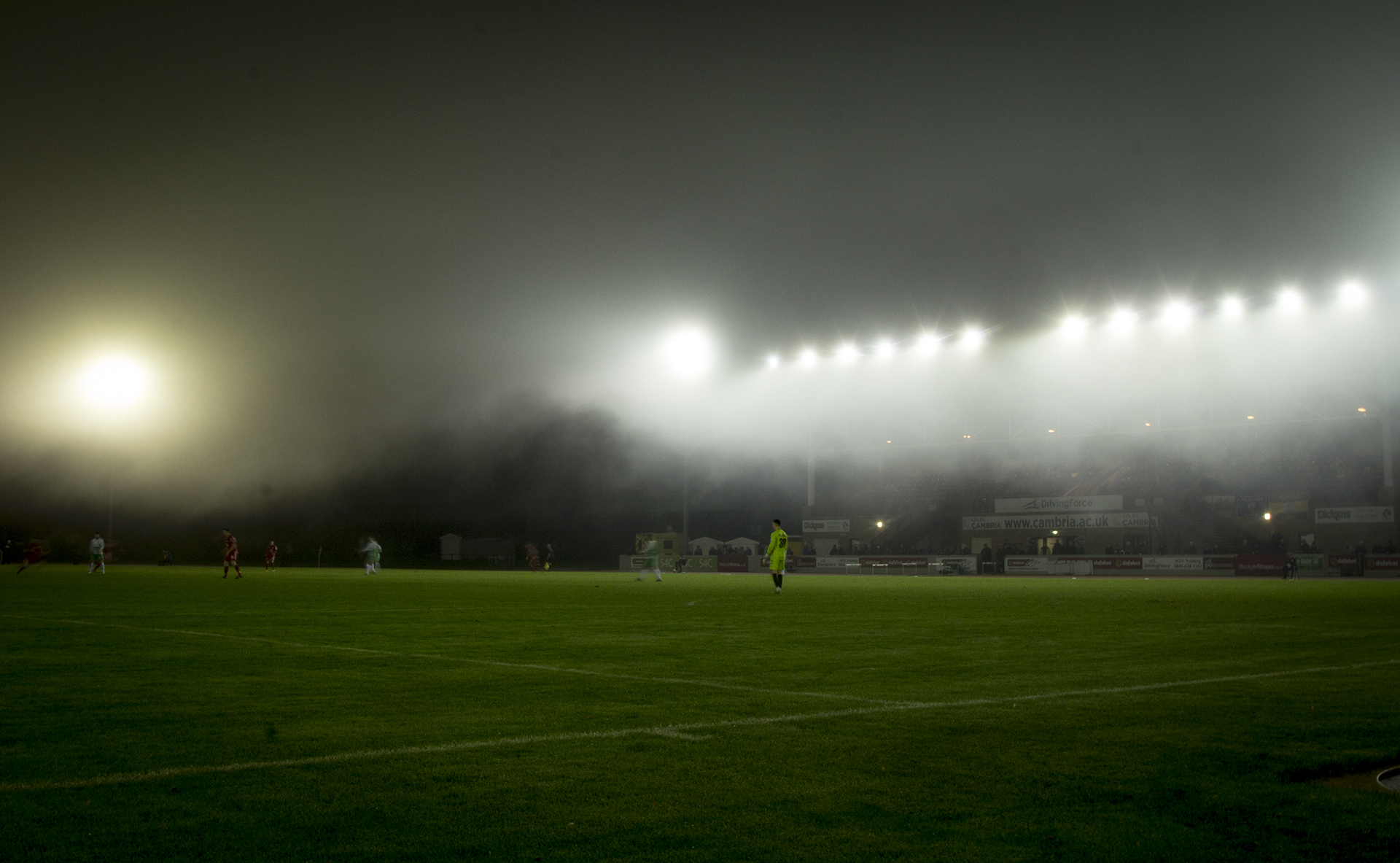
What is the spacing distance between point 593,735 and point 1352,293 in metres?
40.2

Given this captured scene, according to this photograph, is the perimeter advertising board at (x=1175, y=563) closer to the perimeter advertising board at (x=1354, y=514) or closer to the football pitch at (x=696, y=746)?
the perimeter advertising board at (x=1354, y=514)

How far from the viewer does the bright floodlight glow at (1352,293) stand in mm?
37219

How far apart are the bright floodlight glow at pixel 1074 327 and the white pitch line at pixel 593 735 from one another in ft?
121

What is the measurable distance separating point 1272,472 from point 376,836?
5454 centimetres

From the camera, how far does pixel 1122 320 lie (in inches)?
1654

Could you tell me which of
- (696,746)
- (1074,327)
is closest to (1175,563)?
(1074,327)

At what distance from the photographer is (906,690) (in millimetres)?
7164

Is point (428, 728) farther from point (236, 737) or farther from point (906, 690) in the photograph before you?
point (906, 690)

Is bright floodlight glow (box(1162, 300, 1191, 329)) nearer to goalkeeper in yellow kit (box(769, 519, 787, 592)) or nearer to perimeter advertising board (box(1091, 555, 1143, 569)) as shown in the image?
perimeter advertising board (box(1091, 555, 1143, 569))

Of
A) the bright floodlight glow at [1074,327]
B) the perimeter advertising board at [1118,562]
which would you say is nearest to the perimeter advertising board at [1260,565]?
the perimeter advertising board at [1118,562]

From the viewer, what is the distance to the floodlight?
41.8 metres

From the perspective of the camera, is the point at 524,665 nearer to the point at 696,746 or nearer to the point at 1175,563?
the point at 696,746

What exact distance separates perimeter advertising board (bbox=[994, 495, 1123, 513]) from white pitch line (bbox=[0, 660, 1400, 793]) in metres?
46.8

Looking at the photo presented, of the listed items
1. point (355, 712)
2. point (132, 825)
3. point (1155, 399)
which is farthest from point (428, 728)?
point (1155, 399)
